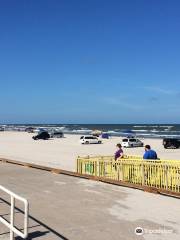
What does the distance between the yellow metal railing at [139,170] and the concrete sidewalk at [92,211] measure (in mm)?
1018

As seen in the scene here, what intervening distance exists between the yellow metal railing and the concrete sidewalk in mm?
1018

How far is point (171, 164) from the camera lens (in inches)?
574

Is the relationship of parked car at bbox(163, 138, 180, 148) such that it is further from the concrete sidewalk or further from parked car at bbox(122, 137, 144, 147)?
the concrete sidewalk

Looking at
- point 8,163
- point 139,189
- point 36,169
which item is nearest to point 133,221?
point 139,189

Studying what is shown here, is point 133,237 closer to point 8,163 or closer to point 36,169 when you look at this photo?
point 36,169

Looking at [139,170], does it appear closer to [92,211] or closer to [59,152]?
[92,211]

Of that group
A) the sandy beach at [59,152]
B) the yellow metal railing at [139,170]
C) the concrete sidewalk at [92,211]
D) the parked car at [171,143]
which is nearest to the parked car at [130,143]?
the sandy beach at [59,152]

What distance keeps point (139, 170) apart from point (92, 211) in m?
5.03

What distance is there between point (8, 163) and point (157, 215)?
1622 cm

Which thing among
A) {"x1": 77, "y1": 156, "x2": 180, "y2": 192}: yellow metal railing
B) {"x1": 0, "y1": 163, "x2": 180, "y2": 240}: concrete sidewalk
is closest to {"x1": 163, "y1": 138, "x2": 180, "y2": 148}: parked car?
{"x1": 77, "y1": 156, "x2": 180, "y2": 192}: yellow metal railing

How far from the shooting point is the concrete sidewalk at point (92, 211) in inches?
360

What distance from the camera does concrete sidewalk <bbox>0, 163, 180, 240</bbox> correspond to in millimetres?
9133

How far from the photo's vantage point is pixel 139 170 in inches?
629

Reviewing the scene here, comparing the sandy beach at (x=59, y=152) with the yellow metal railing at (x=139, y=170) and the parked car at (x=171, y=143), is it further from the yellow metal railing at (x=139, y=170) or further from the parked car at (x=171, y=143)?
the yellow metal railing at (x=139, y=170)
